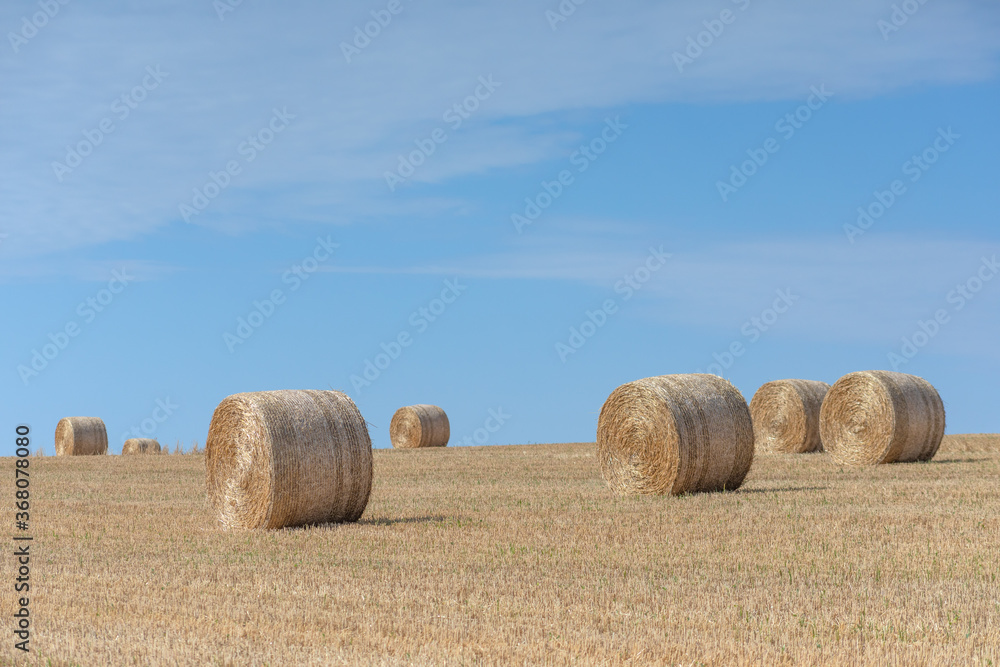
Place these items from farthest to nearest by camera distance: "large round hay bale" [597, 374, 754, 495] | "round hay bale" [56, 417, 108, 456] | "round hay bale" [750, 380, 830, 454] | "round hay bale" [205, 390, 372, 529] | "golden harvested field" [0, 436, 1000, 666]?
"round hay bale" [56, 417, 108, 456] < "round hay bale" [750, 380, 830, 454] < "large round hay bale" [597, 374, 754, 495] < "round hay bale" [205, 390, 372, 529] < "golden harvested field" [0, 436, 1000, 666]

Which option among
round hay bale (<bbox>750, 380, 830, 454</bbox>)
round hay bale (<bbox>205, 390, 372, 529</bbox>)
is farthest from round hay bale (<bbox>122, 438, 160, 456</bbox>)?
round hay bale (<bbox>205, 390, 372, 529</bbox>)

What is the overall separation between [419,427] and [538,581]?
26805mm

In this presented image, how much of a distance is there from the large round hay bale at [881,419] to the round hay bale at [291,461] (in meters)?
13.0

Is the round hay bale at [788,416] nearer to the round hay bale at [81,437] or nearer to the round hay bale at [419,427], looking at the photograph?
the round hay bale at [419,427]

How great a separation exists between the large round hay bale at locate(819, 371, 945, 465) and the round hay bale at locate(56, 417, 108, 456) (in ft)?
76.0

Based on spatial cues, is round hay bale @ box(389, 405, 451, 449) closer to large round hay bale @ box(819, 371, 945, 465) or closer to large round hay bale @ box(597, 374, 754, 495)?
large round hay bale @ box(819, 371, 945, 465)

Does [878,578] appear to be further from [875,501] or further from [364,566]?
[875,501]

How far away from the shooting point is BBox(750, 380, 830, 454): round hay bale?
27734 mm

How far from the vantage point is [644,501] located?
1611 cm

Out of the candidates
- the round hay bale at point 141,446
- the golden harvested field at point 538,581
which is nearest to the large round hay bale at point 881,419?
the golden harvested field at point 538,581

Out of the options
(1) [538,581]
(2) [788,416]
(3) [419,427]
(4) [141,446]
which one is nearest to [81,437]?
(4) [141,446]

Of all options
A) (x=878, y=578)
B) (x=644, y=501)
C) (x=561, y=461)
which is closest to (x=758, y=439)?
(x=561, y=461)

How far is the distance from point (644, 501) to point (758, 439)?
511 inches

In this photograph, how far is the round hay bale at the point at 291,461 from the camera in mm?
13797
